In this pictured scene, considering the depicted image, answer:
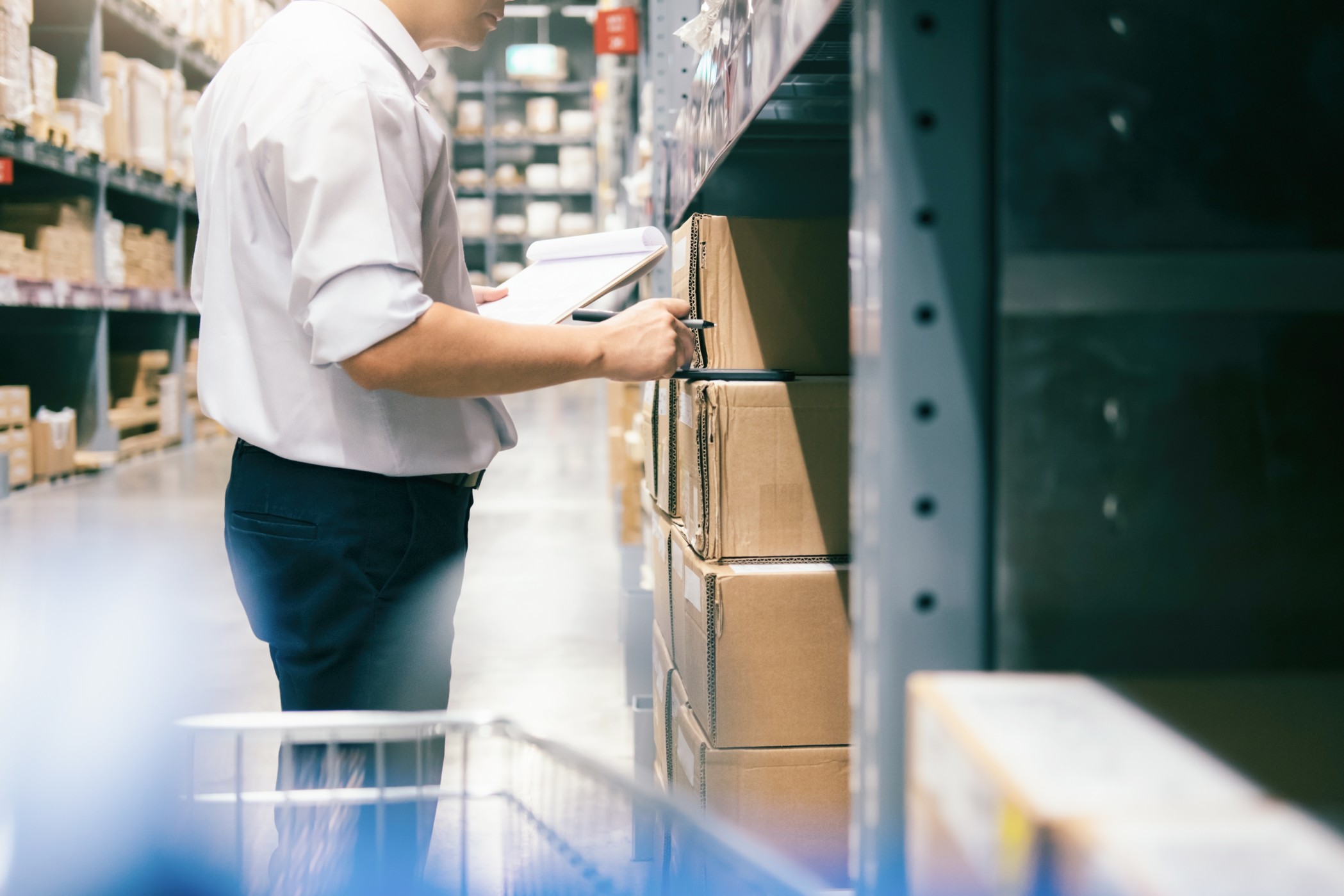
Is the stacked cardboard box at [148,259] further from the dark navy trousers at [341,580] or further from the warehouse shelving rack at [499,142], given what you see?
the warehouse shelving rack at [499,142]

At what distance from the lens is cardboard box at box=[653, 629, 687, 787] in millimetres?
1929

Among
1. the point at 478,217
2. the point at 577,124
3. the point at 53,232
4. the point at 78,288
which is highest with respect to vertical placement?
the point at 577,124

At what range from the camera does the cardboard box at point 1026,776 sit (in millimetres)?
477

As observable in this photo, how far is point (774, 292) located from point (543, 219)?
47.2ft

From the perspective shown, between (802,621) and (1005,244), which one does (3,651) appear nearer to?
(802,621)

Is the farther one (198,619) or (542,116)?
(542,116)

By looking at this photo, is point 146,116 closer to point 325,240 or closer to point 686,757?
point 686,757

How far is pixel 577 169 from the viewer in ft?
51.3

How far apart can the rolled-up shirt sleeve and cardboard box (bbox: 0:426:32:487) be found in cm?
530

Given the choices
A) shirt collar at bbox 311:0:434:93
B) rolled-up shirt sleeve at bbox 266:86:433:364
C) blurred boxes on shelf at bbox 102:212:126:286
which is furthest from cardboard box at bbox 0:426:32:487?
rolled-up shirt sleeve at bbox 266:86:433:364

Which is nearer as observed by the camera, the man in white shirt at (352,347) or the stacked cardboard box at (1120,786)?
the stacked cardboard box at (1120,786)

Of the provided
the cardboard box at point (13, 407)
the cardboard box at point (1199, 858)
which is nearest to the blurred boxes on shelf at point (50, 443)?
the cardboard box at point (13, 407)

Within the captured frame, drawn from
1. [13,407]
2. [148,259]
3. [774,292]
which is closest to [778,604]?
[774,292]

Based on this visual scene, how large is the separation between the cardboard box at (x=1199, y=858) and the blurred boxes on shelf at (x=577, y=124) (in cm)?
1609
